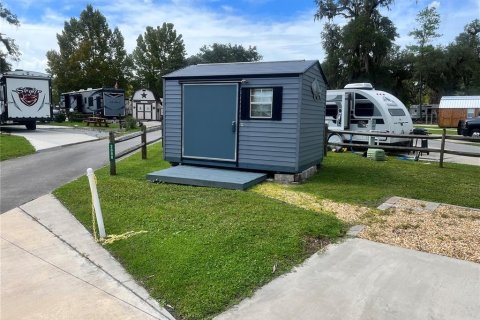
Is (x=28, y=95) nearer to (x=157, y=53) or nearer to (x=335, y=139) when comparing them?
(x=335, y=139)

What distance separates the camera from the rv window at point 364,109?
554 inches

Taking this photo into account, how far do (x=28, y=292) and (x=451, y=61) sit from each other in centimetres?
5199

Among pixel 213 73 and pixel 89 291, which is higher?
pixel 213 73

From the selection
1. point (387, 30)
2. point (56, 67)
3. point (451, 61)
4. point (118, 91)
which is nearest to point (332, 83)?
point (387, 30)

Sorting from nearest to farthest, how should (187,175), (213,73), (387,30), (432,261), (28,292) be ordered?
1. (28,292)
2. (432,261)
3. (187,175)
4. (213,73)
5. (387,30)

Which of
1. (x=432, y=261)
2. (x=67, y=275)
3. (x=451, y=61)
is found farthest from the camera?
(x=451, y=61)

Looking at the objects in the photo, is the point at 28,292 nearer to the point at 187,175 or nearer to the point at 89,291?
the point at 89,291

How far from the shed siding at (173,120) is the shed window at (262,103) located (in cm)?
165

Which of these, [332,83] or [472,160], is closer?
[472,160]

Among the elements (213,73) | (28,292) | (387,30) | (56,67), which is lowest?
(28,292)

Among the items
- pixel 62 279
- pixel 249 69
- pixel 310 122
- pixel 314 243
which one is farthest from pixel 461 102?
pixel 62 279

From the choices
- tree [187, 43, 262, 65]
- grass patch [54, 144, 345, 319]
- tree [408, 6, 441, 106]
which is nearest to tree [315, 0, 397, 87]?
tree [408, 6, 441, 106]

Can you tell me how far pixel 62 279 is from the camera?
12.8 ft

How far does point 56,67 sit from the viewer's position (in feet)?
152
